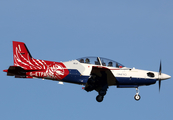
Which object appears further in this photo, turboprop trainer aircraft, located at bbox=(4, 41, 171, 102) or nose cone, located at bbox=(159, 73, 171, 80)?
nose cone, located at bbox=(159, 73, 171, 80)

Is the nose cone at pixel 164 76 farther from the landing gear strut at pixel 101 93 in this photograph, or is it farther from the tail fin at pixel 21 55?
the tail fin at pixel 21 55

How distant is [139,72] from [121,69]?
1.76 meters

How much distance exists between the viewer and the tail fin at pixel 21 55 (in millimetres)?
27125

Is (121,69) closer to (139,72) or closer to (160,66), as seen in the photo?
(139,72)

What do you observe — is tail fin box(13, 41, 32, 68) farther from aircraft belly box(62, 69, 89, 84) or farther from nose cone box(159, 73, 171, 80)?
nose cone box(159, 73, 171, 80)

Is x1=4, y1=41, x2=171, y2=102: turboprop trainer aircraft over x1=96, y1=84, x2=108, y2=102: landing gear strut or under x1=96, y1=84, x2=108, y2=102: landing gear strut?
over

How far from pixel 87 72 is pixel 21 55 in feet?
20.2

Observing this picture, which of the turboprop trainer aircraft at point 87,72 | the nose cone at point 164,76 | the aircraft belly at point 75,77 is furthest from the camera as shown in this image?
the nose cone at point 164,76

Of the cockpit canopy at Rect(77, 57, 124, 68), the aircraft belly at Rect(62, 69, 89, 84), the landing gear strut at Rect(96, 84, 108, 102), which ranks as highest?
the cockpit canopy at Rect(77, 57, 124, 68)

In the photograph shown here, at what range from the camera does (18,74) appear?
26609 mm

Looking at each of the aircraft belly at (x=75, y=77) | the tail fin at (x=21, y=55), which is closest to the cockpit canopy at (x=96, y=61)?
the aircraft belly at (x=75, y=77)

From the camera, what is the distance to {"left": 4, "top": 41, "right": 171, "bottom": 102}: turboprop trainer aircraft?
27.1 metres

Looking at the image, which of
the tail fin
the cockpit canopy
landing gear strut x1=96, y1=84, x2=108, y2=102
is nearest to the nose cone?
the cockpit canopy

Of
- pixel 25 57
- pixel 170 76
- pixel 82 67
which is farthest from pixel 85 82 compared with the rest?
pixel 170 76
